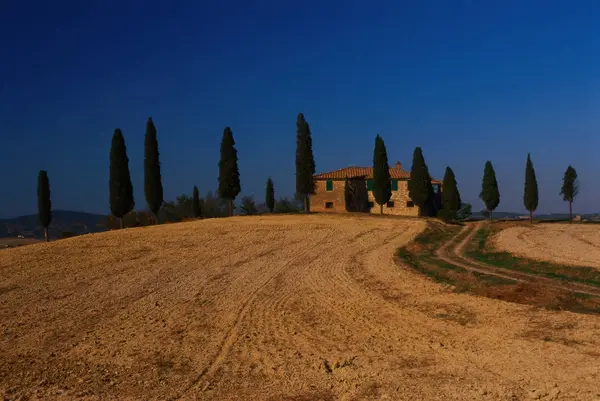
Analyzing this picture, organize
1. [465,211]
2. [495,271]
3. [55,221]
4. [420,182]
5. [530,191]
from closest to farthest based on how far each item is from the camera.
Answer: [495,271], [420,182], [530,191], [465,211], [55,221]

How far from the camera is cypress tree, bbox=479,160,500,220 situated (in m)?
60.2

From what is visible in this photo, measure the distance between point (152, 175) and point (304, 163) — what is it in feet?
49.0

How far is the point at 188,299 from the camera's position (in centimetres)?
1369

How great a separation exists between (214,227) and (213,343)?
25605 mm

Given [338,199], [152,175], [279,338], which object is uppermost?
[152,175]

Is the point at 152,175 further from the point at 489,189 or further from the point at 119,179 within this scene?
the point at 489,189

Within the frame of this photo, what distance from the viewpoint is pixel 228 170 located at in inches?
1885

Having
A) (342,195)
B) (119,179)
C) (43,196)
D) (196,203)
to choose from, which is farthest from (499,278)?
(196,203)

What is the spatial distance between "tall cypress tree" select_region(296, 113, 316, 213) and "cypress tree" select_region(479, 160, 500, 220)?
21712 mm

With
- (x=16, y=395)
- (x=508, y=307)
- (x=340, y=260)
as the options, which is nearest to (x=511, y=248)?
(x=340, y=260)

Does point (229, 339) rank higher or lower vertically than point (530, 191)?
lower

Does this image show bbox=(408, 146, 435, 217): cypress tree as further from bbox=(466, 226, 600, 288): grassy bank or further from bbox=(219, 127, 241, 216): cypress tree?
bbox=(466, 226, 600, 288): grassy bank

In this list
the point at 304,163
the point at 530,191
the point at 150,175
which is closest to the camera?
the point at 150,175

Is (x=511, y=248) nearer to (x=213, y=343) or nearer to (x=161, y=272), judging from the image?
(x=161, y=272)
